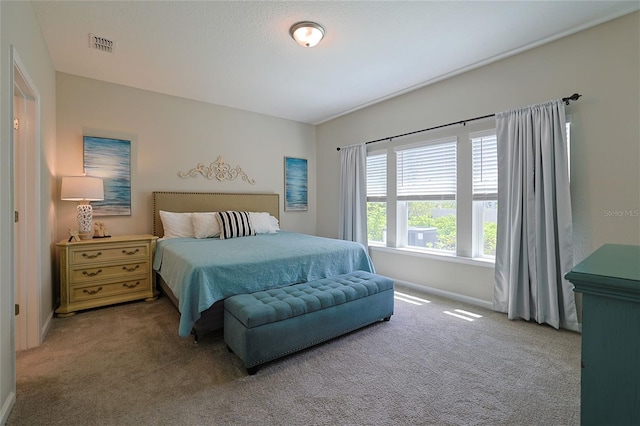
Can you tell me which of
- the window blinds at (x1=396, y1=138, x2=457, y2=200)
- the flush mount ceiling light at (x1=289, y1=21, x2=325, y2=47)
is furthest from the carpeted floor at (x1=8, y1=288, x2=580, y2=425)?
the flush mount ceiling light at (x1=289, y1=21, x2=325, y2=47)

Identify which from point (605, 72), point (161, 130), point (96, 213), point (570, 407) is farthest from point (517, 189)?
point (96, 213)

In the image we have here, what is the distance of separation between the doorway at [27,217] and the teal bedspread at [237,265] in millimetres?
1003

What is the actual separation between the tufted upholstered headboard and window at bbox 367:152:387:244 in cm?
162

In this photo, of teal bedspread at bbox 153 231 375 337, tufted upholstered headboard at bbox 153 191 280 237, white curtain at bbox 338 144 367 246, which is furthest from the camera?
white curtain at bbox 338 144 367 246

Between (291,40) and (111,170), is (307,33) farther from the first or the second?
(111,170)

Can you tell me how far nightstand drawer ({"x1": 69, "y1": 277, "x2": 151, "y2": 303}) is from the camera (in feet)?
10.1

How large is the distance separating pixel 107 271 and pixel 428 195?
392 centimetres

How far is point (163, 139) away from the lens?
13.4 feet

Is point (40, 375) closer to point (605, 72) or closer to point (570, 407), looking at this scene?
point (570, 407)

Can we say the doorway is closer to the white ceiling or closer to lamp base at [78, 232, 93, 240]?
the white ceiling

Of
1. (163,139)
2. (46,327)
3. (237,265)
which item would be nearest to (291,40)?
(237,265)

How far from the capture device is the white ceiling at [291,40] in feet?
7.66

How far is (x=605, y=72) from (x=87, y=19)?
4.43 m

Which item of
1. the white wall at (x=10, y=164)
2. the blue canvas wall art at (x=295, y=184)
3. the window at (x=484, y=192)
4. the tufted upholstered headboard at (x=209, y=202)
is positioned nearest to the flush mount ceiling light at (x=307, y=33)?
the white wall at (x=10, y=164)
